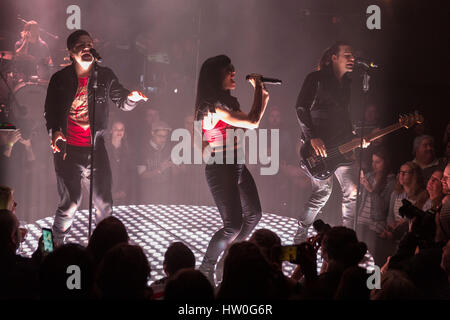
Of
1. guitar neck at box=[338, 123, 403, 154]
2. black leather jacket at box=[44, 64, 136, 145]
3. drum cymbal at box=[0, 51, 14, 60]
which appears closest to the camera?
black leather jacket at box=[44, 64, 136, 145]

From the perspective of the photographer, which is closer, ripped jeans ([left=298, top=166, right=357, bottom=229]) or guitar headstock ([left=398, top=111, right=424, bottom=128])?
guitar headstock ([left=398, top=111, right=424, bottom=128])

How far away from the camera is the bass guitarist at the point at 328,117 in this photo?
5.50 meters

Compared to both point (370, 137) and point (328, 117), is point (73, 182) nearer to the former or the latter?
point (328, 117)

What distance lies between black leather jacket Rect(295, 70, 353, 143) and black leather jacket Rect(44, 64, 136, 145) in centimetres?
194

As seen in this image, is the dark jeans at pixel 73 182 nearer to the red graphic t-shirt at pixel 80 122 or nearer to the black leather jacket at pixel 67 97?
the red graphic t-shirt at pixel 80 122

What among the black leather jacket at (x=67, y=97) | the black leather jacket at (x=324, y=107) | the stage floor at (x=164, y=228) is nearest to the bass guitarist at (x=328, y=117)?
the black leather jacket at (x=324, y=107)

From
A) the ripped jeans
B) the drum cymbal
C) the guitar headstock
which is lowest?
the ripped jeans

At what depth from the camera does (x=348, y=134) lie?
5602 mm

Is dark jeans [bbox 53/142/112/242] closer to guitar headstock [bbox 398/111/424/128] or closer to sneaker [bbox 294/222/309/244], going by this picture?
sneaker [bbox 294/222/309/244]

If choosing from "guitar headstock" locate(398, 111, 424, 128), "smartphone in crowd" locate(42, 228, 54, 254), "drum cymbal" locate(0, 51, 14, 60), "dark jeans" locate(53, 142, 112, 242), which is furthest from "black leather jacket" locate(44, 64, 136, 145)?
"guitar headstock" locate(398, 111, 424, 128)

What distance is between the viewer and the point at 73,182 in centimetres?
498

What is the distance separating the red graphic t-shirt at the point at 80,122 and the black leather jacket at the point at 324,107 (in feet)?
7.62

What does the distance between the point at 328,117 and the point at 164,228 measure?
232 centimetres

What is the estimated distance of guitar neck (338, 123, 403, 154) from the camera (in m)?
5.34
